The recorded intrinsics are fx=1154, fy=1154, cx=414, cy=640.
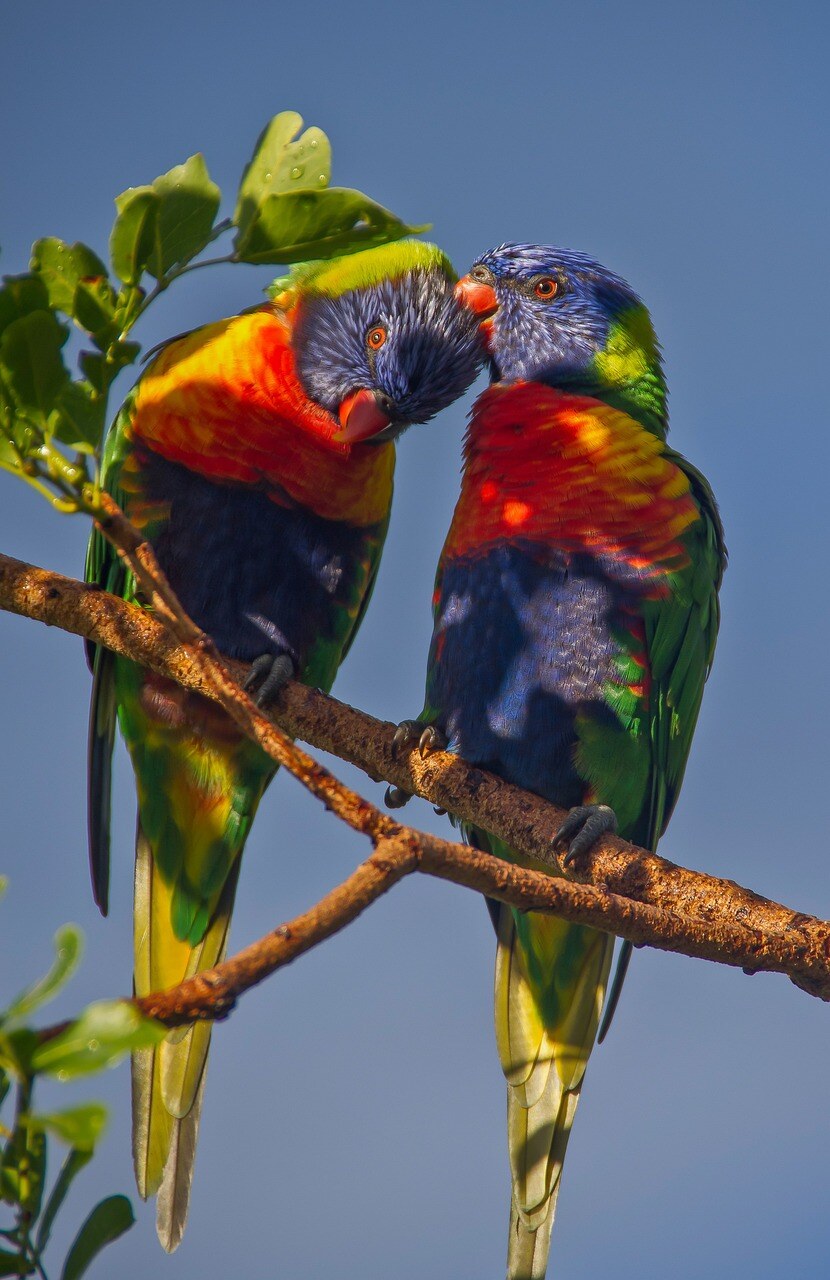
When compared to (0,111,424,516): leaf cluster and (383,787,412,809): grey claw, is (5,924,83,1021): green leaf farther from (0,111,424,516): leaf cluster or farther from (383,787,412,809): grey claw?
(383,787,412,809): grey claw

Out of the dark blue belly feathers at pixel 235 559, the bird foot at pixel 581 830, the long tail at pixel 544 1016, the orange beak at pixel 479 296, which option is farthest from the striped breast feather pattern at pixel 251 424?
the long tail at pixel 544 1016

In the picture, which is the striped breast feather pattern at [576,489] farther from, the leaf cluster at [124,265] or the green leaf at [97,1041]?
the green leaf at [97,1041]

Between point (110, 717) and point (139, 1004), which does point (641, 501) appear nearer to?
point (110, 717)

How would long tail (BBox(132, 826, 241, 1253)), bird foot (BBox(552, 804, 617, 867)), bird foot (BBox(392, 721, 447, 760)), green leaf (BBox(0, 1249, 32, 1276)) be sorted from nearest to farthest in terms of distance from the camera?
green leaf (BBox(0, 1249, 32, 1276)) → bird foot (BBox(552, 804, 617, 867)) → bird foot (BBox(392, 721, 447, 760)) → long tail (BBox(132, 826, 241, 1253))

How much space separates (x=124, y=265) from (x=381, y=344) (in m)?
1.69

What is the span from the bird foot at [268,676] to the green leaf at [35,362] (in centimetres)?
126

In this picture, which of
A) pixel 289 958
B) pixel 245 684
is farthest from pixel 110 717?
pixel 289 958

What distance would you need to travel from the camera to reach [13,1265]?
1079 mm

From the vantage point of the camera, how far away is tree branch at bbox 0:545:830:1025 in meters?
1.33

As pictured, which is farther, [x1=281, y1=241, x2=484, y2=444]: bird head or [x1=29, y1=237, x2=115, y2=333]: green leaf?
[x1=281, y1=241, x2=484, y2=444]: bird head

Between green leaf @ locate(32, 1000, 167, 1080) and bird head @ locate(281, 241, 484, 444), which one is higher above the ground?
bird head @ locate(281, 241, 484, 444)

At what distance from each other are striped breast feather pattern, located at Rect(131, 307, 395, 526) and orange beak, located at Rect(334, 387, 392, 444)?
0.18 ft

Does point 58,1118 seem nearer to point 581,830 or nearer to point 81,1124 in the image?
point 81,1124

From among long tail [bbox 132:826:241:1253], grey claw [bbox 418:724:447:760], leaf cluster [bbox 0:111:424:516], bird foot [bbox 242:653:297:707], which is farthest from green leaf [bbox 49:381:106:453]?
long tail [bbox 132:826:241:1253]
